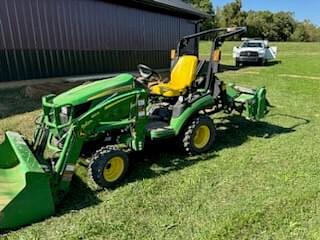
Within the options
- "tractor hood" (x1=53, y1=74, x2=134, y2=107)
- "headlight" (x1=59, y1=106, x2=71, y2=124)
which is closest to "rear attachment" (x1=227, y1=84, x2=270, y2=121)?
"tractor hood" (x1=53, y1=74, x2=134, y2=107)

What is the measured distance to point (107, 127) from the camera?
153 inches

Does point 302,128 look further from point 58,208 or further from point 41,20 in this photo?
point 41,20

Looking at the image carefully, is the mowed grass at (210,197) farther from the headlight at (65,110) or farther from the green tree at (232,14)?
the green tree at (232,14)

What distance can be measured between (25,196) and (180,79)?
9.08 ft

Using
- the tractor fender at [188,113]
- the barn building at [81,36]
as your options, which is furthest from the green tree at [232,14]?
the tractor fender at [188,113]

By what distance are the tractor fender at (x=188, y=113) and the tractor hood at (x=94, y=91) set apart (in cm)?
77

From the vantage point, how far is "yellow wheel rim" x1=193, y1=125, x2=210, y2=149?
189 inches

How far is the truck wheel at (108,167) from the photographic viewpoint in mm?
3645

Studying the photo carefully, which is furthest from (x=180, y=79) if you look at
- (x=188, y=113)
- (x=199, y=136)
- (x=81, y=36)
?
(x=81, y=36)

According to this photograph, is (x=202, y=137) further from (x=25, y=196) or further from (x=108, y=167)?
(x=25, y=196)

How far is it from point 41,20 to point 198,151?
23.6 ft

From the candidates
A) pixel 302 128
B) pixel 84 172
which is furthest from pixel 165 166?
pixel 302 128

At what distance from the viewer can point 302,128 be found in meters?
6.30

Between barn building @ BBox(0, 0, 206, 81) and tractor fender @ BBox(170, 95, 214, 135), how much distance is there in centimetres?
634
